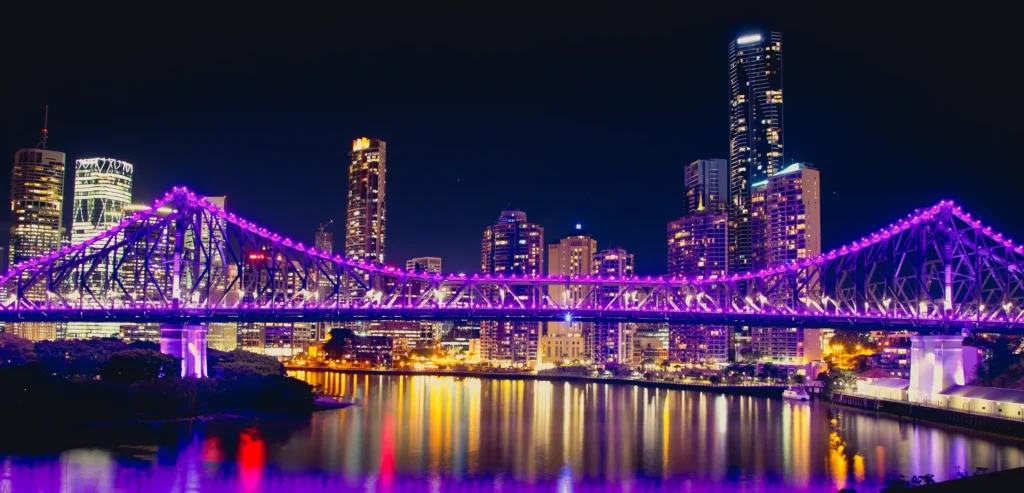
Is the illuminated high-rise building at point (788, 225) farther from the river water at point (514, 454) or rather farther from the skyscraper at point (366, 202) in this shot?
the skyscraper at point (366, 202)

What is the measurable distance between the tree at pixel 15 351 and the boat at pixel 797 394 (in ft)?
184

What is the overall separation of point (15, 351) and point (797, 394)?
59.0 meters

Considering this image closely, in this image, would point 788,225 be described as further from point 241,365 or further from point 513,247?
point 241,365

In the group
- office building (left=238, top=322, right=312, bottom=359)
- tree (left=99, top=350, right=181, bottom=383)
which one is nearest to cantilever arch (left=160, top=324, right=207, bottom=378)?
tree (left=99, top=350, right=181, bottom=383)

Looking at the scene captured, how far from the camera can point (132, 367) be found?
53281mm

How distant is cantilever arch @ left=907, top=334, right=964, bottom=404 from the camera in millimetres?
60000

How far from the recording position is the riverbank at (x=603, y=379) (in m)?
93.1

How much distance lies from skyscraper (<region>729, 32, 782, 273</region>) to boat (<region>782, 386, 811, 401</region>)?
275 feet

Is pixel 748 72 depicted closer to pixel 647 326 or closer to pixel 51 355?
pixel 647 326

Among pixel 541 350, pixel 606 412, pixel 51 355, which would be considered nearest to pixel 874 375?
pixel 606 412

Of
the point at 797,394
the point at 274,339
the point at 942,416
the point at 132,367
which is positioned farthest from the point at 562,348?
the point at 132,367

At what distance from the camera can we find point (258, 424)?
53.9 metres

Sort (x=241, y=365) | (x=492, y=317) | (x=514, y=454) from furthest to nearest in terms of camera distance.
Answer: (x=241, y=365) → (x=492, y=317) → (x=514, y=454)

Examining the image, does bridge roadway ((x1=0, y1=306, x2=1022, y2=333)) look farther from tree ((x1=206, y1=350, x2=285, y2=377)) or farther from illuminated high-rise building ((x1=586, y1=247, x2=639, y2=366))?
illuminated high-rise building ((x1=586, y1=247, x2=639, y2=366))
